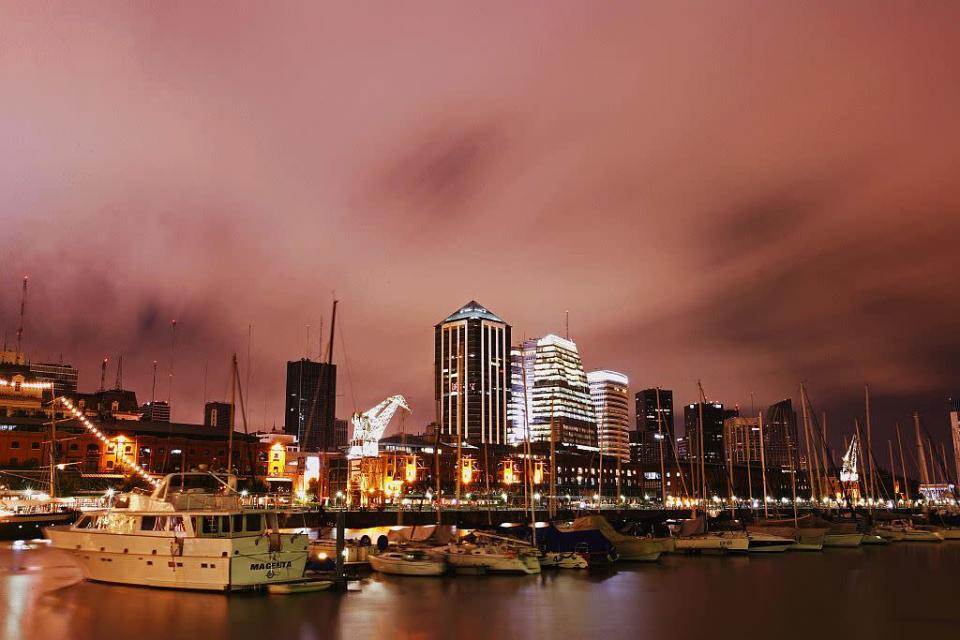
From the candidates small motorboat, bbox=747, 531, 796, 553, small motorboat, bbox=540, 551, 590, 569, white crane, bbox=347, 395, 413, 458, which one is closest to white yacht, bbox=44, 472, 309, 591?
small motorboat, bbox=540, 551, 590, 569

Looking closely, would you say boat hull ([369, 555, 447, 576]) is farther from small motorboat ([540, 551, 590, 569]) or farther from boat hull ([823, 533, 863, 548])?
boat hull ([823, 533, 863, 548])

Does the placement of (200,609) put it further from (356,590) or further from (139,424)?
(139,424)

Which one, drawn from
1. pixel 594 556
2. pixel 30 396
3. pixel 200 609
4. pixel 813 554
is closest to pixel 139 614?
pixel 200 609

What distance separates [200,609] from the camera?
127ft

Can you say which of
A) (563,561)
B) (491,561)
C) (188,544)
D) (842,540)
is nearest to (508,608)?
(491,561)

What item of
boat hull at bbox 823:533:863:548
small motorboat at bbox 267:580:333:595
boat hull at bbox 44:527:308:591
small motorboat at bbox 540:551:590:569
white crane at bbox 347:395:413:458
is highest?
white crane at bbox 347:395:413:458

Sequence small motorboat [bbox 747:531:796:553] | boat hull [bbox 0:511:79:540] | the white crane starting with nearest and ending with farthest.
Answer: boat hull [bbox 0:511:79:540] < small motorboat [bbox 747:531:796:553] < the white crane

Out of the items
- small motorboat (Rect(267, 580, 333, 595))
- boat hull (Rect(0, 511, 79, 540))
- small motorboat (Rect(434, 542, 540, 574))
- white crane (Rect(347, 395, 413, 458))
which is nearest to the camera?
small motorboat (Rect(267, 580, 333, 595))

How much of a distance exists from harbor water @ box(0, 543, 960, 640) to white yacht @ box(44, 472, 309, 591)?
3.17 ft

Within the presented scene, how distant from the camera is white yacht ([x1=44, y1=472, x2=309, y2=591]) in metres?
42.6

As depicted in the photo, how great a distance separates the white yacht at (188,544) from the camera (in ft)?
140

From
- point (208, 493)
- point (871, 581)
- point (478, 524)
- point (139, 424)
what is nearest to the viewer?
point (208, 493)

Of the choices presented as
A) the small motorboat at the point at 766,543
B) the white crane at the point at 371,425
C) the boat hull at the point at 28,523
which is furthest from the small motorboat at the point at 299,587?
the white crane at the point at 371,425

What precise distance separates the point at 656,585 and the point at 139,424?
136262 mm
